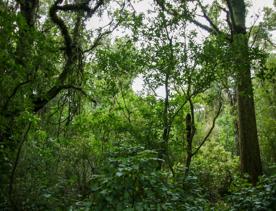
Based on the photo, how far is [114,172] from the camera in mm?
3717

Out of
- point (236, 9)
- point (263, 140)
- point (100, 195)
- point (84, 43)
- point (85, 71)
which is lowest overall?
point (100, 195)

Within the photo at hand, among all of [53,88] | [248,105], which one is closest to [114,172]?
[53,88]

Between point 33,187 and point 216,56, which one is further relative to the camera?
point 216,56

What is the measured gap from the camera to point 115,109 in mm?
10820

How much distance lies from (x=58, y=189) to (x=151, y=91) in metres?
3.73

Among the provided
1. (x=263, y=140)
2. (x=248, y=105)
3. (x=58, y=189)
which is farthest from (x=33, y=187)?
(x=263, y=140)

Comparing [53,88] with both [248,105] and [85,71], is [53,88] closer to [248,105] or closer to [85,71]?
[85,71]

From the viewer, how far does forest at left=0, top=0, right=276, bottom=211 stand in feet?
14.2

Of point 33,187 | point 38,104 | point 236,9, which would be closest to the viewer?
point 33,187

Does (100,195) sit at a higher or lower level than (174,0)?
lower

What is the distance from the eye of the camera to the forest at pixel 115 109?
4.32 meters

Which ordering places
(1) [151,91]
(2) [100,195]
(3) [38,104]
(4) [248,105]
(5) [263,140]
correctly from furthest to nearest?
(5) [263,140], (4) [248,105], (1) [151,91], (3) [38,104], (2) [100,195]

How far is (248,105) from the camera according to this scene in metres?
11.8

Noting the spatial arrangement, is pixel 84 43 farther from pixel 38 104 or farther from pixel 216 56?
pixel 216 56
